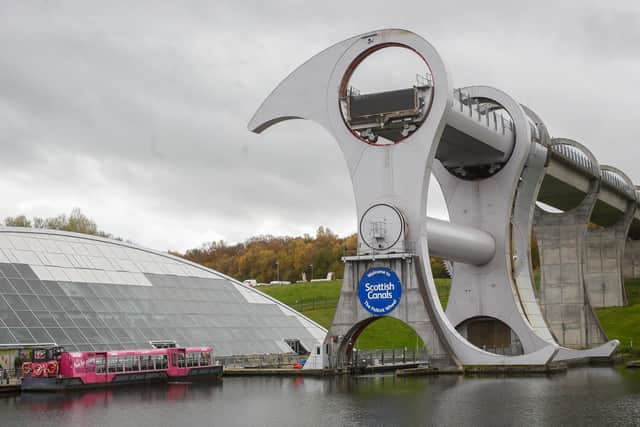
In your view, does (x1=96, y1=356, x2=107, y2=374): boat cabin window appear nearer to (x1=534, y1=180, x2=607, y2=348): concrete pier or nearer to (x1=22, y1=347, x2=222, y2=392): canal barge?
(x1=22, y1=347, x2=222, y2=392): canal barge

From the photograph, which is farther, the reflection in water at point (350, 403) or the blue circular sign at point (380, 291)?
the blue circular sign at point (380, 291)

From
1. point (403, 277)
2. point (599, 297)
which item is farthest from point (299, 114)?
point (599, 297)

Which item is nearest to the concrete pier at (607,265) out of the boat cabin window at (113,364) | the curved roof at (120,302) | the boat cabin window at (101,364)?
the curved roof at (120,302)

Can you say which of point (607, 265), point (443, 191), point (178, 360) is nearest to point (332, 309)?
point (607, 265)

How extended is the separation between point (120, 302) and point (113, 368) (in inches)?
443

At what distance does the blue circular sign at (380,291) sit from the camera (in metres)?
44.8

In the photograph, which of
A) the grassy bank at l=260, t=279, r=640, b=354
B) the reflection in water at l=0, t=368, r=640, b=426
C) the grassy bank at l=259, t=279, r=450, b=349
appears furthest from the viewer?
the grassy bank at l=259, t=279, r=450, b=349

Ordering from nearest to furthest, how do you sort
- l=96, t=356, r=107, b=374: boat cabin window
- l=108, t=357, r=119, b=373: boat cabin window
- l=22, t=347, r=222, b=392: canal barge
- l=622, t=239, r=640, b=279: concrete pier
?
l=22, t=347, r=222, b=392: canal barge
l=96, t=356, r=107, b=374: boat cabin window
l=108, t=357, r=119, b=373: boat cabin window
l=622, t=239, r=640, b=279: concrete pier

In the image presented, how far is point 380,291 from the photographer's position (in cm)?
4512

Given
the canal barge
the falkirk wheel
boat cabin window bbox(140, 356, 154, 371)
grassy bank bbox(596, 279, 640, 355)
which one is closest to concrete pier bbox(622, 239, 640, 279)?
grassy bank bbox(596, 279, 640, 355)

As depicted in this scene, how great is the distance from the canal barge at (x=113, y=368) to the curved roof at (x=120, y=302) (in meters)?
3.81

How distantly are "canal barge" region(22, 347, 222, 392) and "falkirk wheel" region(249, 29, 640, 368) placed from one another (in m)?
6.81

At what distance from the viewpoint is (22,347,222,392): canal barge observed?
3909 centimetres

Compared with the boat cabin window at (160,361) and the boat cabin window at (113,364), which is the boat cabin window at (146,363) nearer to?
the boat cabin window at (160,361)
